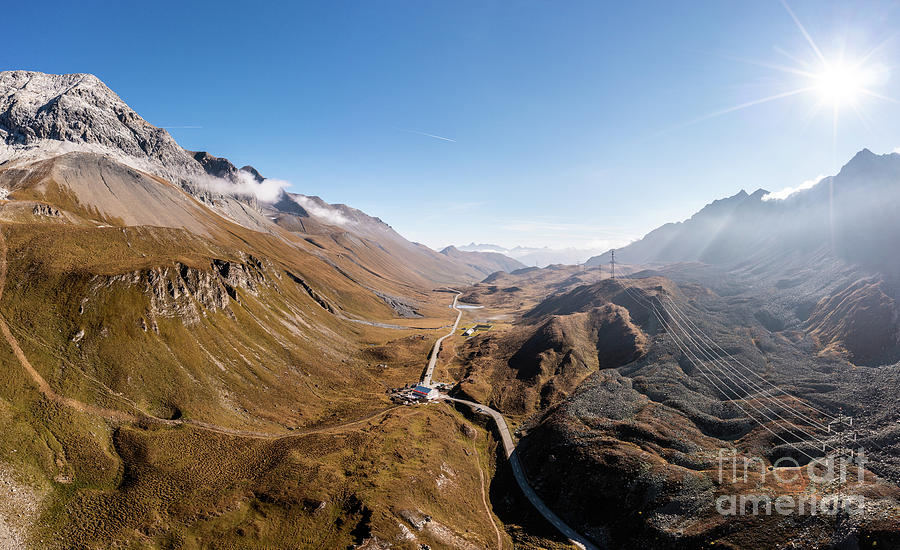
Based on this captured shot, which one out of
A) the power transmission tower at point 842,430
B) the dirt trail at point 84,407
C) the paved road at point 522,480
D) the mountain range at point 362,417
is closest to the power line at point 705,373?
the mountain range at point 362,417

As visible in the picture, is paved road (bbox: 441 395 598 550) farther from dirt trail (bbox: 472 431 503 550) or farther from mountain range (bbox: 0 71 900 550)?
dirt trail (bbox: 472 431 503 550)

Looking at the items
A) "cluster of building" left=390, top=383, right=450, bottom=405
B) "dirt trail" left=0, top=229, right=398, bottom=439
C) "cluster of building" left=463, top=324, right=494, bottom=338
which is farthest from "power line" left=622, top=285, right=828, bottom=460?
"dirt trail" left=0, top=229, right=398, bottom=439

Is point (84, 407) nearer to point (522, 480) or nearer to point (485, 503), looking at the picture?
point (485, 503)

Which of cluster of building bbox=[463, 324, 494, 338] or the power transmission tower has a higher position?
the power transmission tower

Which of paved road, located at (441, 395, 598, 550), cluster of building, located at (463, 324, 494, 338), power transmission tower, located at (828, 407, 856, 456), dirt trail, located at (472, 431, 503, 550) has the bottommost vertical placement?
dirt trail, located at (472, 431, 503, 550)

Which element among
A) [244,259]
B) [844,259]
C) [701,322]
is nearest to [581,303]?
[701,322]

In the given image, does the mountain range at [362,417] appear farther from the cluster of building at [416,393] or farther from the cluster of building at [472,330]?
the cluster of building at [472,330]

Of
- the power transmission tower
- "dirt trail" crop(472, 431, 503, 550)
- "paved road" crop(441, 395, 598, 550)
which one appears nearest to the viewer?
"paved road" crop(441, 395, 598, 550)

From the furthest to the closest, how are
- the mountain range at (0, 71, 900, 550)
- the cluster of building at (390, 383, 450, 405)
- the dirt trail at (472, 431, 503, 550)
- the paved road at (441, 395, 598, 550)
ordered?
the cluster of building at (390, 383, 450, 405) < the dirt trail at (472, 431, 503, 550) < the paved road at (441, 395, 598, 550) < the mountain range at (0, 71, 900, 550)

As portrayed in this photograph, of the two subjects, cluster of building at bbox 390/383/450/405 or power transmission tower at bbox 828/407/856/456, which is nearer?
power transmission tower at bbox 828/407/856/456
